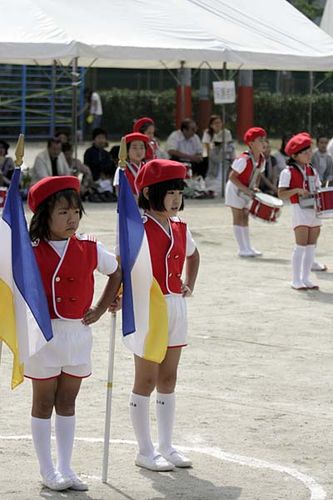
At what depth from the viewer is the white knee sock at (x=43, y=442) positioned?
582cm

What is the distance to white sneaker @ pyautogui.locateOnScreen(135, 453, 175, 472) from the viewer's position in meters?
6.21

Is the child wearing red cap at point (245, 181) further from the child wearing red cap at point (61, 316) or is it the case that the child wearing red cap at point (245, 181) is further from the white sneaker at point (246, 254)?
the child wearing red cap at point (61, 316)

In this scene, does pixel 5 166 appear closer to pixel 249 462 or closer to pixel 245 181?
pixel 245 181

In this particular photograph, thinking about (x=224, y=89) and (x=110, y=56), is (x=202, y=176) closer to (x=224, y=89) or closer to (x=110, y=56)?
(x=224, y=89)

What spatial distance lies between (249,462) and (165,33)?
46.2 ft

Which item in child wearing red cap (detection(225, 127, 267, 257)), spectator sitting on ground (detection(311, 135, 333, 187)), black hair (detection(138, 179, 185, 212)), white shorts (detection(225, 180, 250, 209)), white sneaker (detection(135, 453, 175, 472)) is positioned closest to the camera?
white sneaker (detection(135, 453, 175, 472))

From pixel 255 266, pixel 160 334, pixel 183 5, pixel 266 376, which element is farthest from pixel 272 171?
pixel 160 334

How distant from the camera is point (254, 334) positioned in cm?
1003

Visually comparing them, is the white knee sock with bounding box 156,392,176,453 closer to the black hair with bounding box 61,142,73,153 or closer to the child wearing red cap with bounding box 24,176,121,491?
the child wearing red cap with bounding box 24,176,121,491

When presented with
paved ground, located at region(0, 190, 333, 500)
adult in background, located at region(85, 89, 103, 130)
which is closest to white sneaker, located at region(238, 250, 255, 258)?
paved ground, located at region(0, 190, 333, 500)

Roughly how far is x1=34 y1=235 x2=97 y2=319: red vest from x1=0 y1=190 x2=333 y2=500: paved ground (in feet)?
2.85

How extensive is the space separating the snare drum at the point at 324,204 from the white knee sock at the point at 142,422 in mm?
6290

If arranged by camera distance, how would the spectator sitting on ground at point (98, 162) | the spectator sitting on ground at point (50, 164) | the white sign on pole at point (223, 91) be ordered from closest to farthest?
the spectator sitting on ground at point (50, 164), the spectator sitting on ground at point (98, 162), the white sign on pole at point (223, 91)

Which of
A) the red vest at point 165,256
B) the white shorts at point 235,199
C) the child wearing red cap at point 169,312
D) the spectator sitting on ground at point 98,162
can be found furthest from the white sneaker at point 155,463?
the spectator sitting on ground at point 98,162
